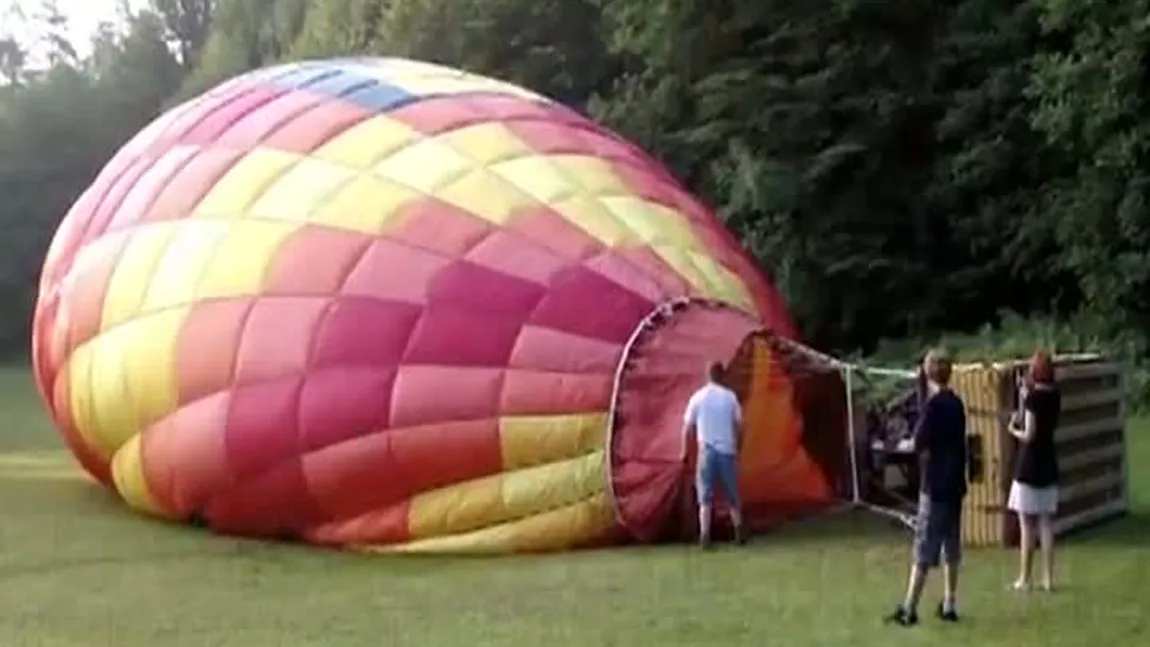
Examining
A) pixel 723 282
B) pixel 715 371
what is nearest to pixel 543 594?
pixel 715 371

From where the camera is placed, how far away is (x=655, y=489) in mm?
13758

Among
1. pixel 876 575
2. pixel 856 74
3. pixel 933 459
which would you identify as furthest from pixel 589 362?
pixel 856 74

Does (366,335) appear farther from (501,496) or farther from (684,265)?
(684,265)

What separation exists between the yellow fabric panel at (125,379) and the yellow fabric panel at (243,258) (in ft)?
1.11

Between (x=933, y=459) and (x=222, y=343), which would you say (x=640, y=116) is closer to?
(x=222, y=343)

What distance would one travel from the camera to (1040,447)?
11.6 meters

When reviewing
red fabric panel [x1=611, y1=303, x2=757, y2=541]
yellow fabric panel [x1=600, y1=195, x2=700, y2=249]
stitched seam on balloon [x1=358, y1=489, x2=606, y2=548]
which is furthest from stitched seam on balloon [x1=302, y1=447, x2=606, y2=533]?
yellow fabric panel [x1=600, y1=195, x2=700, y2=249]

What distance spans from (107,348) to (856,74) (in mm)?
16515

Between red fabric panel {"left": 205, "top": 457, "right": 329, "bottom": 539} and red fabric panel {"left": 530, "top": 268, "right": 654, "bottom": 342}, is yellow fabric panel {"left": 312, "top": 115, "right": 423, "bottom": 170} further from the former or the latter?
red fabric panel {"left": 205, "top": 457, "right": 329, "bottom": 539}

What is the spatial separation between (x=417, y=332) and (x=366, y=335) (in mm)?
358

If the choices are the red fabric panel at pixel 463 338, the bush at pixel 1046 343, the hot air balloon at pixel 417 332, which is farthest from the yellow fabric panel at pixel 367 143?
the bush at pixel 1046 343

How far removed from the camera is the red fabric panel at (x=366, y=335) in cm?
1405

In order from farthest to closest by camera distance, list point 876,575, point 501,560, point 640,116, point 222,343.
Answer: point 640,116 → point 222,343 → point 501,560 → point 876,575

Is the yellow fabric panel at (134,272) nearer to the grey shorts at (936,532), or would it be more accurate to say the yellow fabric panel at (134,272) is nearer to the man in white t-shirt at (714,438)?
the man in white t-shirt at (714,438)
